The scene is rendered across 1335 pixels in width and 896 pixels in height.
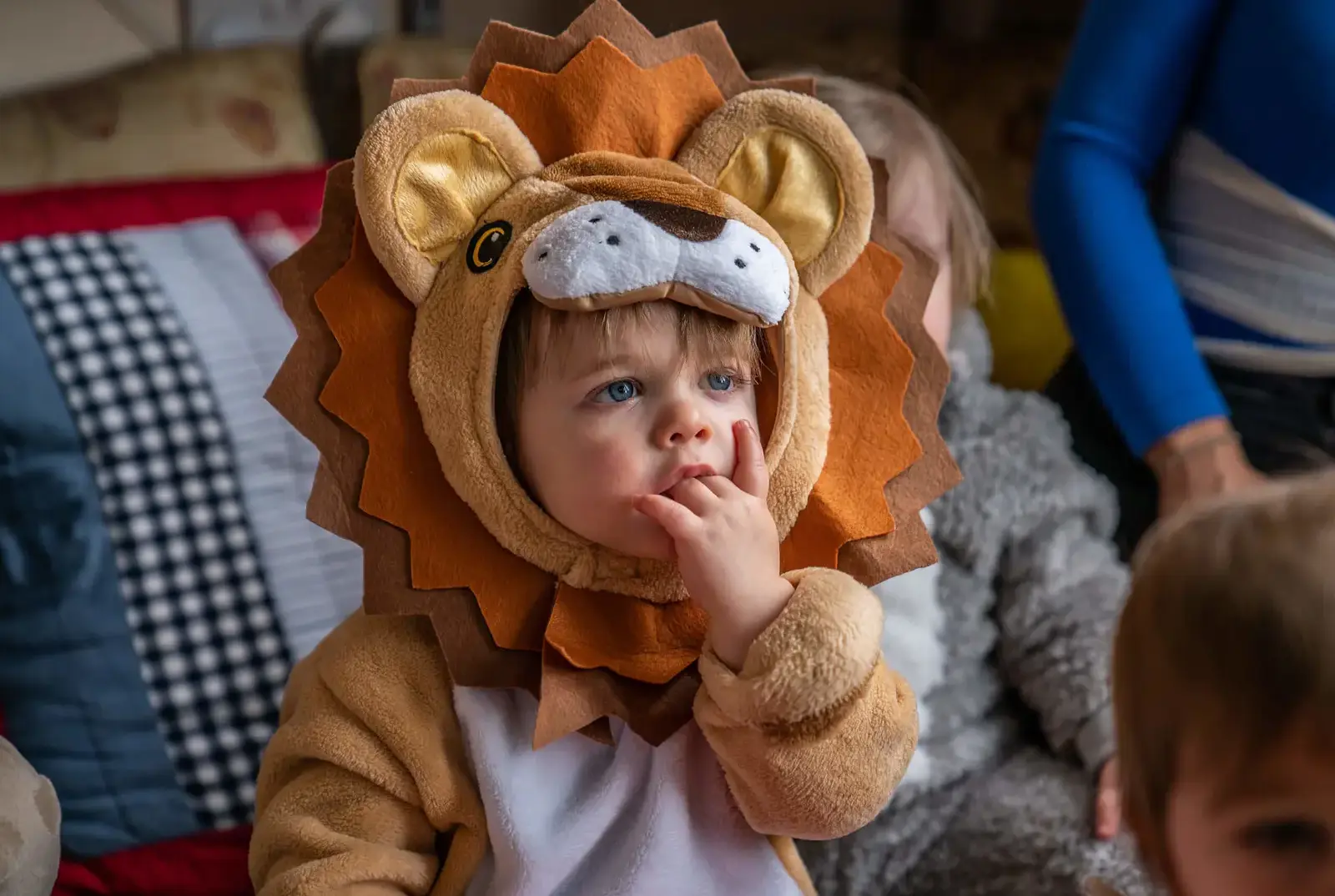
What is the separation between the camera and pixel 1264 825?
36 centimetres

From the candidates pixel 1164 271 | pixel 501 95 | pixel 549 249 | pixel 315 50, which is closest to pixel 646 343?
pixel 549 249

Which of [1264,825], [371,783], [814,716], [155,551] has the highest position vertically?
[1264,825]

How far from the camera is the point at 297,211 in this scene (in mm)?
1071

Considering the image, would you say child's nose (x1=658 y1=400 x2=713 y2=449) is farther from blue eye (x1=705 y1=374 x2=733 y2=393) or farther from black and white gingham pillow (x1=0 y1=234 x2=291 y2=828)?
black and white gingham pillow (x1=0 y1=234 x2=291 y2=828)

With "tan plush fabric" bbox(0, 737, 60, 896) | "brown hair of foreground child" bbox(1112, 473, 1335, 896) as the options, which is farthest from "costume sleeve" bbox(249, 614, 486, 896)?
"brown hair of foreground child" bbox(1112, 473, 1335, 896)

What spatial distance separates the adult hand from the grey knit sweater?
1.9 inches

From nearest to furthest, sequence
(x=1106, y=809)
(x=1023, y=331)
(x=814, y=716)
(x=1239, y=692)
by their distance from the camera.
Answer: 1. (x=1239, y=692)
2. (x=814, y=716)
3. (x=1106, y=809)
4. (x=1023, y=331)

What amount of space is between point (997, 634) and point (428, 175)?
548mm

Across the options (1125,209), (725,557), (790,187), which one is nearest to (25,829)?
(725,557)

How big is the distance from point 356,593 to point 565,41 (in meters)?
0.49

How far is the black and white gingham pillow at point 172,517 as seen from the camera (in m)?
0.87

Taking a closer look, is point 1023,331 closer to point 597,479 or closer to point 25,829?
point 597,479

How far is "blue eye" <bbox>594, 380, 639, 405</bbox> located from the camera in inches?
23.0

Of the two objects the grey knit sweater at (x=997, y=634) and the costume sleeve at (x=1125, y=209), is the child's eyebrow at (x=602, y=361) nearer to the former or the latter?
the grey knit sweater at (x=997, y=634)
